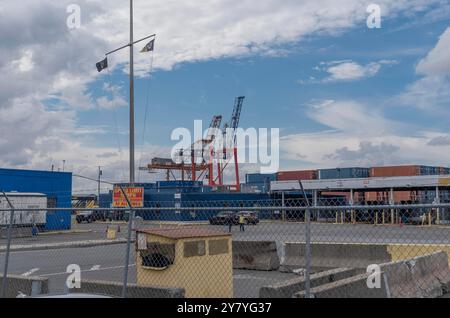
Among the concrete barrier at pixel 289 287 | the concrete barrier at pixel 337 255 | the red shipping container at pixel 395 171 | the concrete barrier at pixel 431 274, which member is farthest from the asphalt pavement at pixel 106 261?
the red shipping container at pixel 395 171

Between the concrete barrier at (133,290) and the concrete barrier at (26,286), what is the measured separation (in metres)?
0.54

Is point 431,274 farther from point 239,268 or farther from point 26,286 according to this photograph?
point 26,286

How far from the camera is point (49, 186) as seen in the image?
41.4 meters

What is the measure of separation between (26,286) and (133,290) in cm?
227

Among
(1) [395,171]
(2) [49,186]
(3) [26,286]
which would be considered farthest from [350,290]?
(1) [395,171]

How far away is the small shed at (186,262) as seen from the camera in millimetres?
8188

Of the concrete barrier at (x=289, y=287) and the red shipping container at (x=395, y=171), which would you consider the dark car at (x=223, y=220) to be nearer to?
the concrete barrier at (x=289, y=287)

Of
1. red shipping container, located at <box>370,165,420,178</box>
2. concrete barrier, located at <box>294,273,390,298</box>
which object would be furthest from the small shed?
red shipping container, located at <box>370,165,420,178</box>

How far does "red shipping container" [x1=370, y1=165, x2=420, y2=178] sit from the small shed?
89010 millimetres

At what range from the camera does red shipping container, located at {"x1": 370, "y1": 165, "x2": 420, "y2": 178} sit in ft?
308

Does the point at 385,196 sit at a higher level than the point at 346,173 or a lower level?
lower
